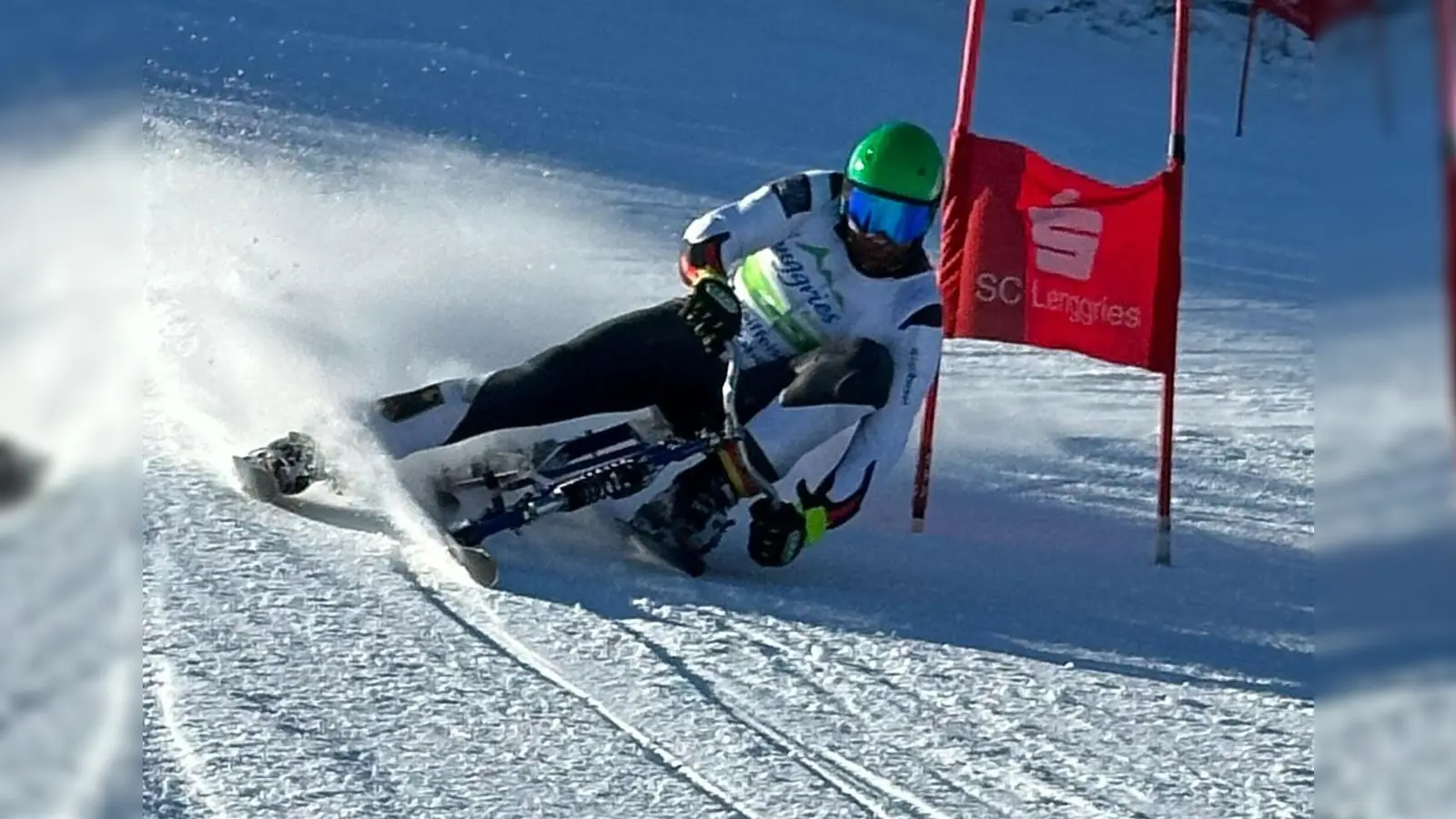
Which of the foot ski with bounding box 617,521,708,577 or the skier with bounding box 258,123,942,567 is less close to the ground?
the skier with bounding box 258,123,942,567

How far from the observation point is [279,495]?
5258mm

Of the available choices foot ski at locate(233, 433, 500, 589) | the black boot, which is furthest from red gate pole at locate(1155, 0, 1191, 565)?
foot ski at locate(233, 433, 500, 589)

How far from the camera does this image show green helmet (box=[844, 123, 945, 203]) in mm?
5793

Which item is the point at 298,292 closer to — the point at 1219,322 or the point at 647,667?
the point at 647,667

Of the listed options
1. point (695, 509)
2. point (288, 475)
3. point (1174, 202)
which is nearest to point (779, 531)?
point (695, 509)

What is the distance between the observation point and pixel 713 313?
18.0 feet

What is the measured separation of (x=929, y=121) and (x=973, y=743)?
11.9m

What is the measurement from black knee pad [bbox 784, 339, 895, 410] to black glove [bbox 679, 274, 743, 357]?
24 cm

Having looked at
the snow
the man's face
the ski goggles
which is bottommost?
the snow

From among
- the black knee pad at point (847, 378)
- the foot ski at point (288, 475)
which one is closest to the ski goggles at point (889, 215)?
the black knee pad at point (847, 378)

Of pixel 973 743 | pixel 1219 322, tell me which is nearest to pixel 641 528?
pixel 973 743

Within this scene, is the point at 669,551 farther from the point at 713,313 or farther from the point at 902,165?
the point at 902,165

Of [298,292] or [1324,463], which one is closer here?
[1324,463]

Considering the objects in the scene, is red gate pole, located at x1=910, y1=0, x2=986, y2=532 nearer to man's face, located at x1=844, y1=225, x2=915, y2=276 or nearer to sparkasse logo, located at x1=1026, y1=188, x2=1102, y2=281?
sparkasse logo, located at x1=1026, y1=188, x2=1102, y2=281
